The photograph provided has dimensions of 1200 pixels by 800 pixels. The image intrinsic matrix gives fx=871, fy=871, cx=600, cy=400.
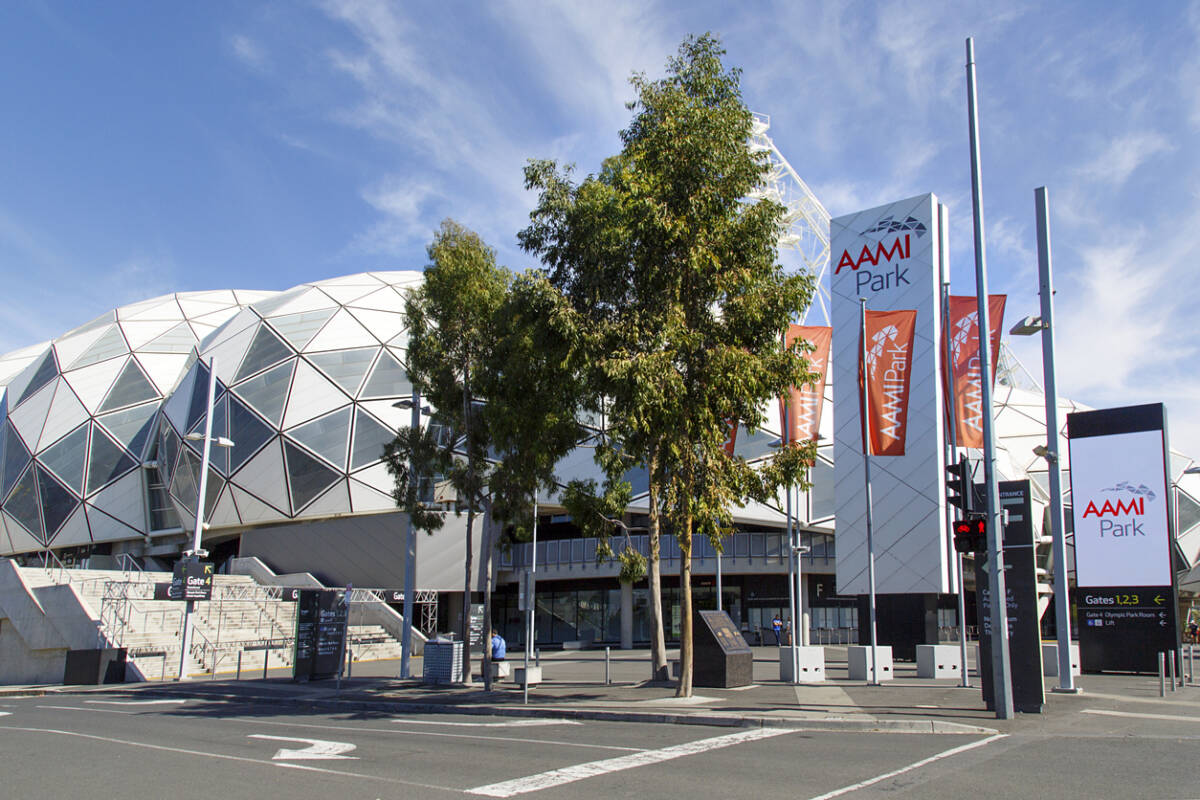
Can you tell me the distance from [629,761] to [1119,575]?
55.8ft

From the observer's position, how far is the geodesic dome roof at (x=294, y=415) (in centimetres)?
3959

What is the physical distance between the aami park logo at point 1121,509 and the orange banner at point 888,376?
15.5 ft

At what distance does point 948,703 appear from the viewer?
14.3 meters

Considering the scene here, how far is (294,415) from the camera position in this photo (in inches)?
1586

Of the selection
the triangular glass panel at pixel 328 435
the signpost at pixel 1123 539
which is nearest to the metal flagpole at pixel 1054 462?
the signpost at pixel 1123 539

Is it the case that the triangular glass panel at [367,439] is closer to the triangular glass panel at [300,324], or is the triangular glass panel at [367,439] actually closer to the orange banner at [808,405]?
the triangular glass panel at [300,324]

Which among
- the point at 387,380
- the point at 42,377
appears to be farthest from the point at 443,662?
the point at 42,377

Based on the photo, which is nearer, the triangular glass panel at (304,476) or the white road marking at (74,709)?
the white road marking at (74,709)

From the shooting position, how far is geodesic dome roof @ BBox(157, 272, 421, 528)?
130 ft

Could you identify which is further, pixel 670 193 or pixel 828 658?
pixel 828 658

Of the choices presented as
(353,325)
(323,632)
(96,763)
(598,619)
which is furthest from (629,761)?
(353,325)

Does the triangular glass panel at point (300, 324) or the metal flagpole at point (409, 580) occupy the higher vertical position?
the triangular glass panel at point (300, 324)

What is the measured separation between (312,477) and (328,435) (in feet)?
6.63

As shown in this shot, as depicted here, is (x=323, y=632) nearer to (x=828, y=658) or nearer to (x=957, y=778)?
(x=828, y=658)
